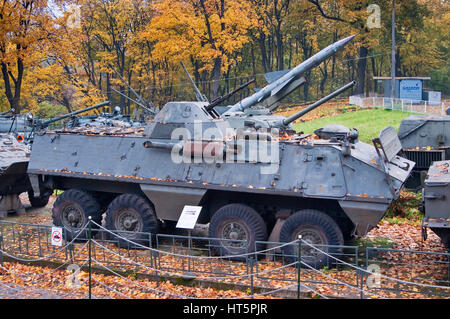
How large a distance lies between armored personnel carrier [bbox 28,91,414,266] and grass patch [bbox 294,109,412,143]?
1329 cm

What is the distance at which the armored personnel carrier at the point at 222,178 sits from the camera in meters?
10.3

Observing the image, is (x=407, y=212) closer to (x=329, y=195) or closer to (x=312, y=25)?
(x=329, y=195)

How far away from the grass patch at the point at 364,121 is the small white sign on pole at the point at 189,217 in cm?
1411

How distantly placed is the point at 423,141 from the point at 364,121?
34.4ft

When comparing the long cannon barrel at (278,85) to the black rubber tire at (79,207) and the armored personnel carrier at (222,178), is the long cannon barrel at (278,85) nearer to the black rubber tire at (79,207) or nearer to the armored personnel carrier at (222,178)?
the armored personnel carrier at (222,178)

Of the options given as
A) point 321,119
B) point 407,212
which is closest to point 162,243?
point 407,212

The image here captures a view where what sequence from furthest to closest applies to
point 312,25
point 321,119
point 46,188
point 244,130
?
point 312,25 → point 321,119 → point 46,188 → point 244,130

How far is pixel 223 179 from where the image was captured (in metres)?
11.1

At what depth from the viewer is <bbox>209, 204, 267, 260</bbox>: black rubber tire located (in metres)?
10.9

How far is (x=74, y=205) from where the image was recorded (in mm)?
12883

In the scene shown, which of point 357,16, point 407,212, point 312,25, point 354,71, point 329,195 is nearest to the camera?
point 329,195

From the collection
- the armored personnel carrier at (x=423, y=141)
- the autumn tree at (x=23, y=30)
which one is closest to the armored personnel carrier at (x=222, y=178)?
the armored personnel carrier at (x=423, y=141)

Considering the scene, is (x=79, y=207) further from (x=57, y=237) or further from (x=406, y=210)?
(x=406, y=210)
